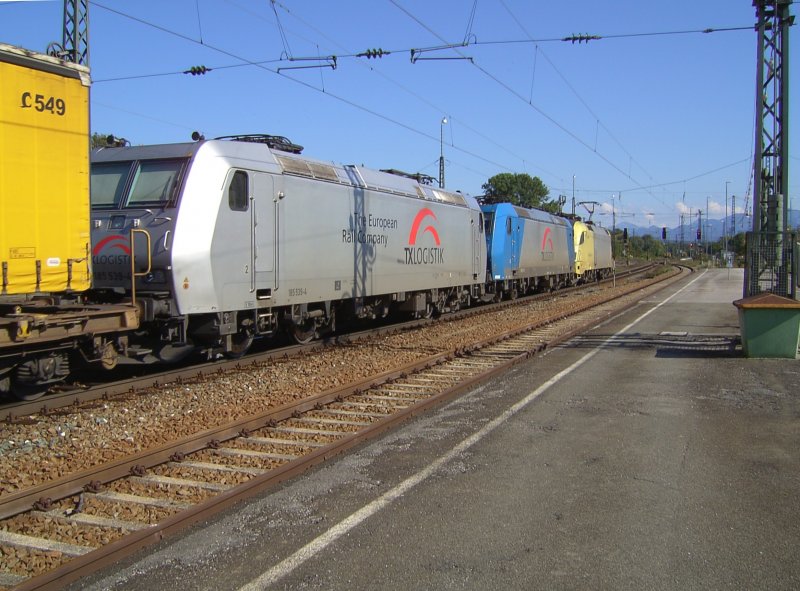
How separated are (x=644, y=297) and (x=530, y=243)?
5.18 meters

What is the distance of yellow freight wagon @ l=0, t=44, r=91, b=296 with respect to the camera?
7.03 metres

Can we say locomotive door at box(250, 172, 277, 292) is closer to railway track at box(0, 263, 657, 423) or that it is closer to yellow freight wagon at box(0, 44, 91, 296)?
railway track at box(0, 263, 657, 423)

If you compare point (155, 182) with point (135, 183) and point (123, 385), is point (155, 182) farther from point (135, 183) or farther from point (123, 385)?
point (123, 385)

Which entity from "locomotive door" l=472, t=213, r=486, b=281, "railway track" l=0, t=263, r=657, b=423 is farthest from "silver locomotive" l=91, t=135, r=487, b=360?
"locomotive door" l=472, t=213, r=486, b=281

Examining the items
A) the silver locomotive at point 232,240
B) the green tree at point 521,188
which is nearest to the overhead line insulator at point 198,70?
the silver locomotive at point 232,240

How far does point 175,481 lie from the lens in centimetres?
567

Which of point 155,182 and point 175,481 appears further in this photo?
point 155,182

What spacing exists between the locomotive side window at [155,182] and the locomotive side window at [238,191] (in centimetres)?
83

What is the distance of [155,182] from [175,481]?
18.6ft

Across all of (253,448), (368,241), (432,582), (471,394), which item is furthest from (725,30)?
(432,582)

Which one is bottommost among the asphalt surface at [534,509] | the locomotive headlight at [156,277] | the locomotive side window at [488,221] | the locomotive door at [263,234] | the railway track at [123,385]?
the asphalt surface at [534,509]

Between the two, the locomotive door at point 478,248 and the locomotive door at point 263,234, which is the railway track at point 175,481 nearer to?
the locomotive door at point 263,234

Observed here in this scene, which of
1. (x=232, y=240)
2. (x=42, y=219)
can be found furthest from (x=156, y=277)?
(x=42, y=219)

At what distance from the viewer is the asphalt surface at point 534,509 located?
4.05m
